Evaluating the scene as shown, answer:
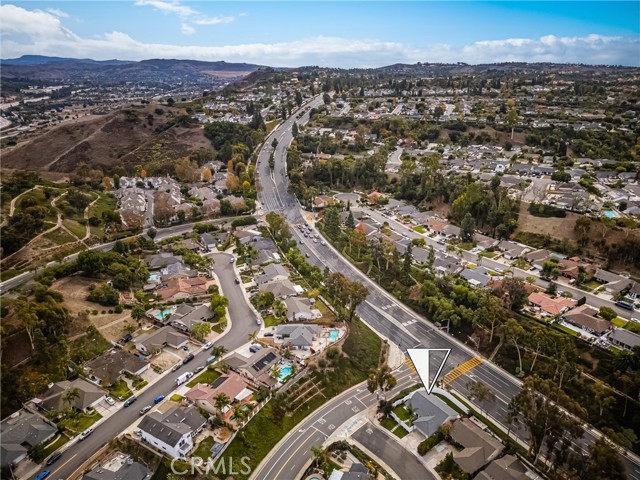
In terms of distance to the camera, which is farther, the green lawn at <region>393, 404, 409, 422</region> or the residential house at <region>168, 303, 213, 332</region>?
the residential house at <region>168, 303, 213, 332</region>

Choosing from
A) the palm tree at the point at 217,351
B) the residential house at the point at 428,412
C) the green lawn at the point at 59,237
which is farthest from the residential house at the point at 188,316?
the green lawn at the point at 59,237

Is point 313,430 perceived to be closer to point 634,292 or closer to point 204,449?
point 204,449

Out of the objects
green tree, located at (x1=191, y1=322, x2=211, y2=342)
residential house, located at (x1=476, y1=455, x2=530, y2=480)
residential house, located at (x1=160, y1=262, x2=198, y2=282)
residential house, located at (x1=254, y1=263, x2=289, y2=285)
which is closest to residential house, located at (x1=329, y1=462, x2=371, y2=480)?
residential house, located at (x1=476, y1=455, x2=530, y2=480)

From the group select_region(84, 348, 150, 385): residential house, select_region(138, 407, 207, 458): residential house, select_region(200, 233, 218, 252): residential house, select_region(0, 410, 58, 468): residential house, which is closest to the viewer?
select_region(0, 410, 58, 468): residential house

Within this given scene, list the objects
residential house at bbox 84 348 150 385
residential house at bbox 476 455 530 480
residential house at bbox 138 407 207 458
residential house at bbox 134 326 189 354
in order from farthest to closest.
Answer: residential house at bbox 134 326 189 354 → residential house at bbox 84 348 150 385 → residential house at bbox 138 407 207 458 → residential house at bbox 476 455 530 480

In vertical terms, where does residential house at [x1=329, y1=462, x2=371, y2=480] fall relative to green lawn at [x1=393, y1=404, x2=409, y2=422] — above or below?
above

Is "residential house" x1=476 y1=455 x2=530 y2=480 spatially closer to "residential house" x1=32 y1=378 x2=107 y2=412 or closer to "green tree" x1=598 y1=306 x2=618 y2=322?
"green tree" x1=598 y1=306 x2=618 y2=322

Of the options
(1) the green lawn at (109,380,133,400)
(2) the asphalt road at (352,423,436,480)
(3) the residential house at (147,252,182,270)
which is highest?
(3) the residential house at (147,252,182,270)

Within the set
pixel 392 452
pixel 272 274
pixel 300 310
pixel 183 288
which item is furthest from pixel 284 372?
pixel 183 288
